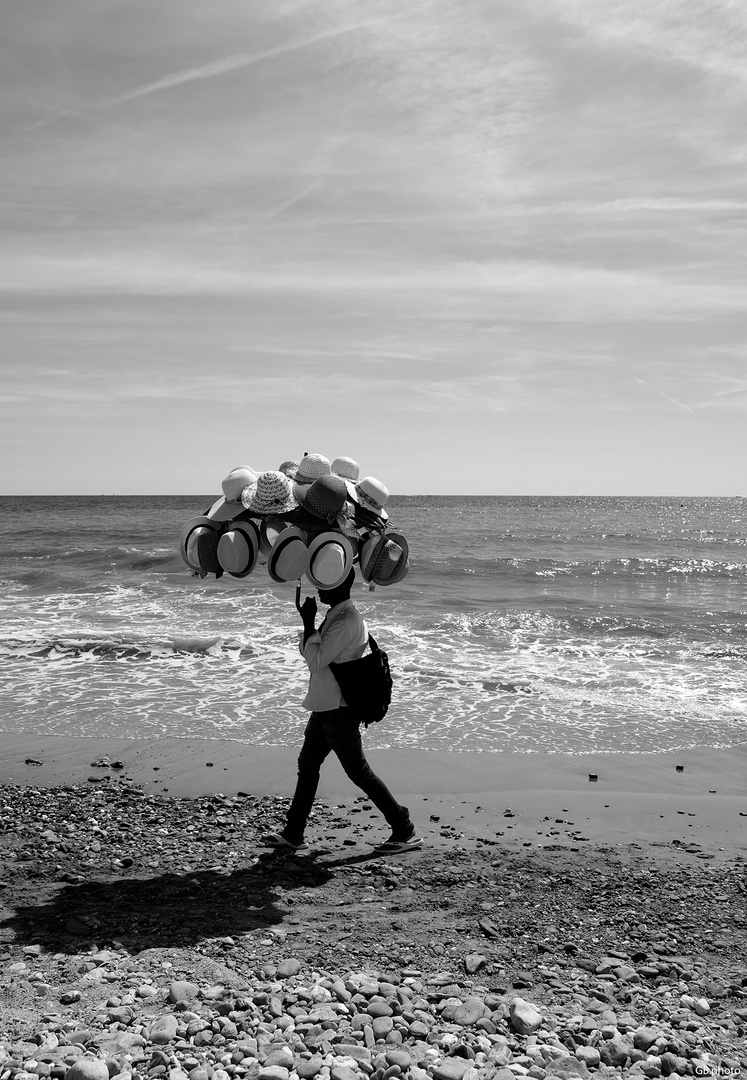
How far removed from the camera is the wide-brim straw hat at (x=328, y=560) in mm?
5305

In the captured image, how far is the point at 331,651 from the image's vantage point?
5652 millimetres

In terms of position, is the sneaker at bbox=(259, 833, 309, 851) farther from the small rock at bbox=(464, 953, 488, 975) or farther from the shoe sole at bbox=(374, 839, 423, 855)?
the small rock at bbox=(464, 953, 488, 975)

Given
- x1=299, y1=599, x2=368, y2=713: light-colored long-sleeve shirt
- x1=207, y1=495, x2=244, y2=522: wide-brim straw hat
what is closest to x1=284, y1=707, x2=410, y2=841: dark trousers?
x1=299, y1=599, x2=368, y2=713: light-colored long-sleeve shirt

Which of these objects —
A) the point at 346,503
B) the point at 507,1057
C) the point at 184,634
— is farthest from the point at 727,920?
the point at 184,634

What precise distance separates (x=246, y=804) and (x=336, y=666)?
1934 millimetres

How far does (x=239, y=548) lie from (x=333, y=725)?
141 cm

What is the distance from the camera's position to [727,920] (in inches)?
190

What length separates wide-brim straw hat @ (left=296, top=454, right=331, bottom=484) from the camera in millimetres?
5691

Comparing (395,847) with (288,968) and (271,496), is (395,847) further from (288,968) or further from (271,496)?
A: (271,496)

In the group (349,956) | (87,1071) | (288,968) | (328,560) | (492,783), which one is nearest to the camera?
(87,1071)

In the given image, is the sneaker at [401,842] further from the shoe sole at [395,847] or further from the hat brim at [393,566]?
the hat brim at [393,566]

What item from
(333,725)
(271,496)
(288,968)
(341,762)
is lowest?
(288,968)

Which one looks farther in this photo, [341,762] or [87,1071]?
[341,762]

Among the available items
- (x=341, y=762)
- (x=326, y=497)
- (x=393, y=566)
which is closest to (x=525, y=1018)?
(x=341, y=762)
